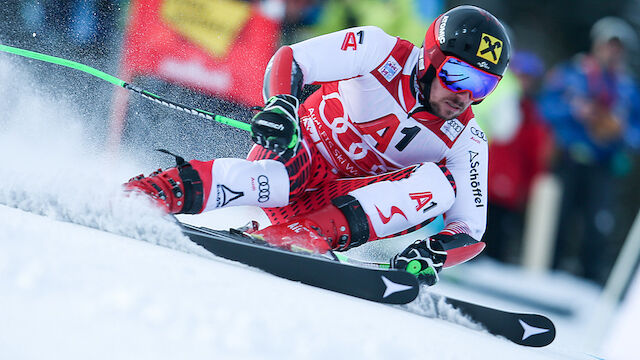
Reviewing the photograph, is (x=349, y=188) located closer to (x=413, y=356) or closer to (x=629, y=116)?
(x=413, y=356)

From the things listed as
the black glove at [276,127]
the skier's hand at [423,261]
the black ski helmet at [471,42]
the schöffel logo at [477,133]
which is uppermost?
the black ski helmet at [471,42]

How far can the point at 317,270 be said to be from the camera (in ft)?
9.04

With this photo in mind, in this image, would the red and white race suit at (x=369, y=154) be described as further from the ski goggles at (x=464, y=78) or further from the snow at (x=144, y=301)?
the snow at (x=144, y=301)

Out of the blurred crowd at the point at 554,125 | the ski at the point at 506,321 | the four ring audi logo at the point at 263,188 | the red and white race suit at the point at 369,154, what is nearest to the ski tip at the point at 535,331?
the ski at the point at 506,321

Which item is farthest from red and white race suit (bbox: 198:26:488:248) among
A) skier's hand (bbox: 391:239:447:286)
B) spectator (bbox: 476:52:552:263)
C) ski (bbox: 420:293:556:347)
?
spectator (bbox: 476:52:552:263)

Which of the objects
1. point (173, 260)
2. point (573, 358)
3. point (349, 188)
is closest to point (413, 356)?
point (173, 260)

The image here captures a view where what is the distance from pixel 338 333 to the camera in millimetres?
1955

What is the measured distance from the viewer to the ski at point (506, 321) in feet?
10.1

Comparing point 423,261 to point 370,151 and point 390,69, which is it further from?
point 390,69

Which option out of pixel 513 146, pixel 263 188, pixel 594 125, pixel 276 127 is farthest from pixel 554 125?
pixel 276 127

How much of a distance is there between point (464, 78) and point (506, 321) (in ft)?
3.17

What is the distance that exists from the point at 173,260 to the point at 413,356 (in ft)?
2.35

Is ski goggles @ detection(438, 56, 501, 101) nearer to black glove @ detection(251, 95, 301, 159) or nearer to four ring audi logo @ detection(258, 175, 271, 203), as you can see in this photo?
black glove @ detection(251, 95, 301, 159)

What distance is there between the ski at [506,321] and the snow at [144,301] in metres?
0.05
